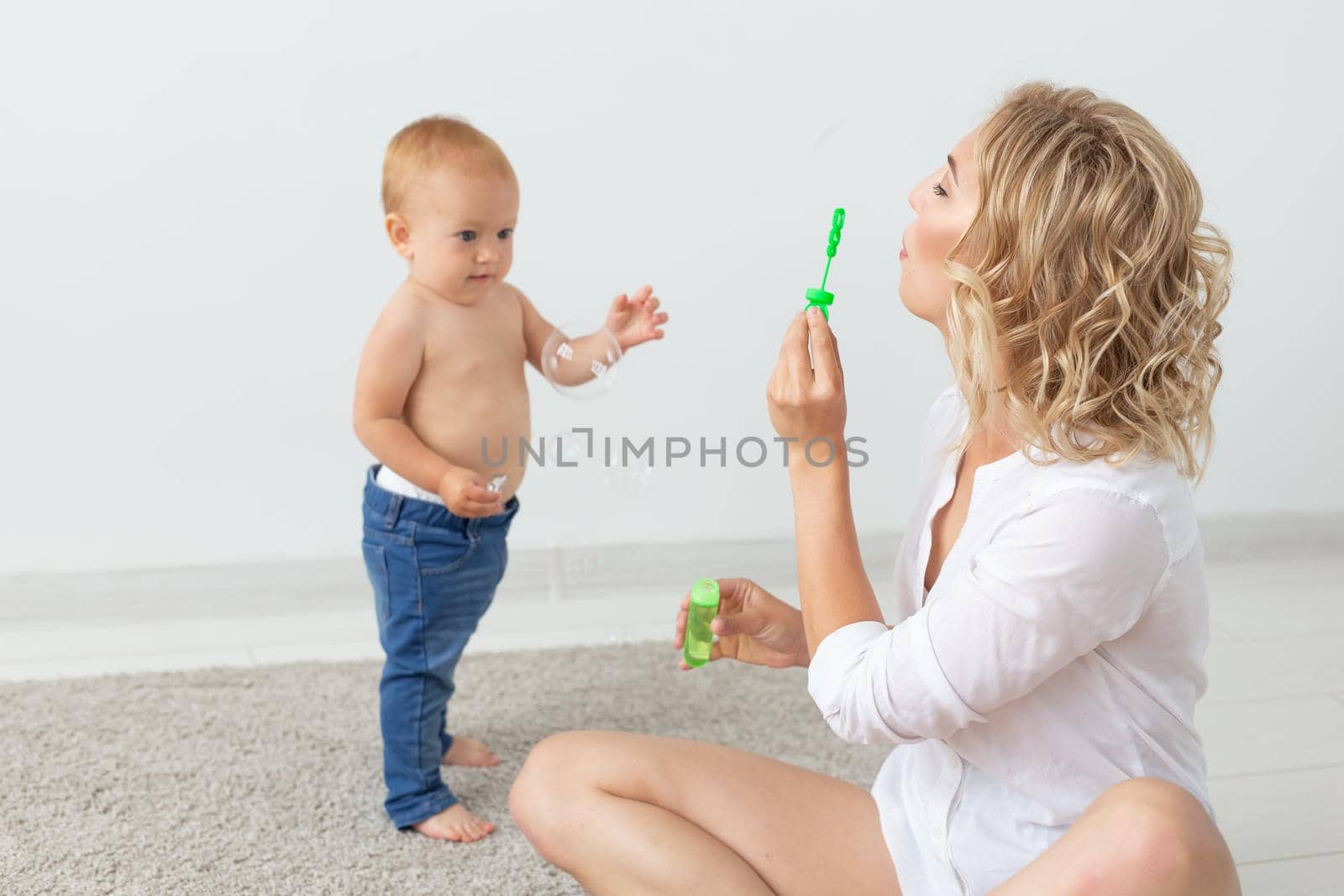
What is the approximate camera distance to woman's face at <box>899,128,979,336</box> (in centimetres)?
112

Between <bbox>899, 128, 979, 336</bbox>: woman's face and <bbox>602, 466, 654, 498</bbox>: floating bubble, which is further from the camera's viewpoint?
<bbox>602, 466, 654, 498</bbox>: floating bubble

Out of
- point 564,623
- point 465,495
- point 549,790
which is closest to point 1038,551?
point 549,790

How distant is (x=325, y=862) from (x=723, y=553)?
3.85 feet

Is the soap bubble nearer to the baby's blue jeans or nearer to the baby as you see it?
the baby

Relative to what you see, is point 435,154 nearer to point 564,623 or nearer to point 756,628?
point 756,628

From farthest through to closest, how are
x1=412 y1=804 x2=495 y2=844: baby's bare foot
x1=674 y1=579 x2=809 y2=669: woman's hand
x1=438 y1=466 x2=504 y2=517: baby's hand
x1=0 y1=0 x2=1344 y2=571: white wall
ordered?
x1=0 y1=0 x2=1344 y2=571: white wall, x1=412 y1=804 x2=495 y2=844: baby's bare foot, x1=438 y1=466 x2=504 y2=517: baby's hand, x1=674 y1=579 x2=809 y2=669: woman's hand

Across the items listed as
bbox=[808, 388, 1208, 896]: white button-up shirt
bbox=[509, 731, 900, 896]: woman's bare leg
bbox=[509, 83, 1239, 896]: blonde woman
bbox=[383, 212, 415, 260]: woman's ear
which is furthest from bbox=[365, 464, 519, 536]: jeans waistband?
bbox=[808, 388, 1208, 896]: white button-up shirt

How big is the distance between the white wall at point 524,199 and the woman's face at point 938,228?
1.28 m

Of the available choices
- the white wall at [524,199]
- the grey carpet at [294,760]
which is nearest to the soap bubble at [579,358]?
the grey carpet at [294,760]

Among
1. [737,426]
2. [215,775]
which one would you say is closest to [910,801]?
[215,775]

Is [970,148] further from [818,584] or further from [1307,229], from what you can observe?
[1307,229]

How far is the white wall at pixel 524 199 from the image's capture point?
2.26 metres

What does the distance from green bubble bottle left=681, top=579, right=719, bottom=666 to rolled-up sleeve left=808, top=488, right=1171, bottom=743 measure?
0.85ft

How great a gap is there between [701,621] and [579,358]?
1.70 ft
